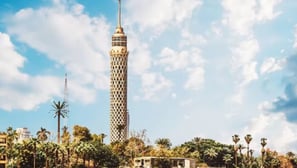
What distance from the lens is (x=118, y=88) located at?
173625mm

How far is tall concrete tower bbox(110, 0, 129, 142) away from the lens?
171m

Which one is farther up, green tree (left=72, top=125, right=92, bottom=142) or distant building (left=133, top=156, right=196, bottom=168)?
green tree (left=72, top=125, right=92, bottom=142)

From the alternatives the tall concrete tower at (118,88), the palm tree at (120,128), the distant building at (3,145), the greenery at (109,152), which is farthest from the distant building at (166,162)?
the tall concrete tower at (118,88)

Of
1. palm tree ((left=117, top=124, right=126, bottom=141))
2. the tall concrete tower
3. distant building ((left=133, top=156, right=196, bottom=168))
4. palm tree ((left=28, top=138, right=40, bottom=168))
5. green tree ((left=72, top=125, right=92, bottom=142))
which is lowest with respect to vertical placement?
distant building ((left=133, top=156, right=196, bottom=168))

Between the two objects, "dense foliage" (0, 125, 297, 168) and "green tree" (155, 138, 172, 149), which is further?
"green tree" (155, 138, 172, 149)

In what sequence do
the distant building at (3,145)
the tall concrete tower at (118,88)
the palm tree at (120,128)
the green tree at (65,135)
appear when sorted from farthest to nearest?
the tall concrete tower at (118,88) < the palm tree at (120,128) < the green tree at (65,135) < the distant building at (3,145)

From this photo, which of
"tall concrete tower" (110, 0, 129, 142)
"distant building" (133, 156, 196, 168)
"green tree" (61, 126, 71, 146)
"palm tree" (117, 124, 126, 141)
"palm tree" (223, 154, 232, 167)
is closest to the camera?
"distant building" (133, 156, 196, 168)

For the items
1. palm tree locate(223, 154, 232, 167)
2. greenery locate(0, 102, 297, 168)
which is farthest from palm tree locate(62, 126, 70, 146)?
palm tree locate(223, 154, 232, 167)

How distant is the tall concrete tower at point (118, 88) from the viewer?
17112cm

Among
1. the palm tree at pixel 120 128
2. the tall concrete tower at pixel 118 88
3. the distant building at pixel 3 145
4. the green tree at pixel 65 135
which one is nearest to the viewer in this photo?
the distant building at pixel 3 145

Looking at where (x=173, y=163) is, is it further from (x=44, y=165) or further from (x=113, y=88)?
(x=113, y=88)

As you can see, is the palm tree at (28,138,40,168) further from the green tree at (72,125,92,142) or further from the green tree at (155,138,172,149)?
the green tree at (155,138,172,149)

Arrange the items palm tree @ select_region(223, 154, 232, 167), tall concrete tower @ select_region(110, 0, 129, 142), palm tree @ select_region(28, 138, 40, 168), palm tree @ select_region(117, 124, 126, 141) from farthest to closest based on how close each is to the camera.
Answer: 1. tall concrete tower @ select_region(110, 0, 129, 142)
2. palm tree @ select_region(117, 124, 126, 141)
3. palm tree @ select_region(223, 154, 232, 167)
4. palm tree @ select_region(28, 138, 40, 168)

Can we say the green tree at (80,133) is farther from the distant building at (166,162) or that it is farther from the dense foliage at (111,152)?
the distant building at (166,162)
